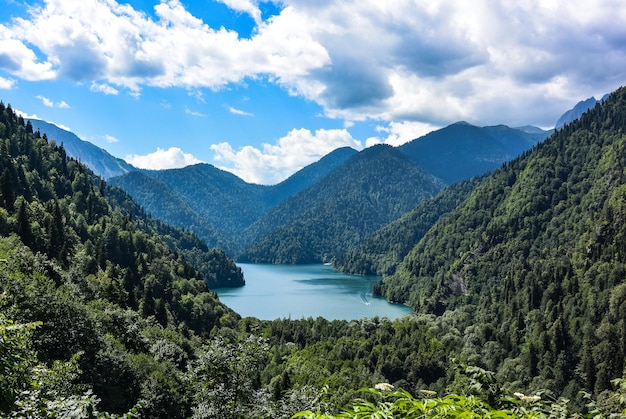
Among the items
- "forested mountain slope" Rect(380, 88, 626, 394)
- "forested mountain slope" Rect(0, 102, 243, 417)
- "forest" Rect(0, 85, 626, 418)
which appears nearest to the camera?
"forested mountain slope" Rect(0, 102, 243, 417)

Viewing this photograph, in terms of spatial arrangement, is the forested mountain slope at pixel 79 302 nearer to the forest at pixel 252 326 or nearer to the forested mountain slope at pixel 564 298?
the forest at pixel 252 326

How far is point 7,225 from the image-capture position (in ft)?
236

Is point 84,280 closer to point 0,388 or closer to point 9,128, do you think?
point 0,388

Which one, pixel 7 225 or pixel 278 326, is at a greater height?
pixel 7 225

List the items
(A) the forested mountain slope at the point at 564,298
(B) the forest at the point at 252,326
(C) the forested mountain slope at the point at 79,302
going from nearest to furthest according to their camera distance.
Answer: (C) the forested mountain slope at the point at 79,302 < (B) the forest at the point at 252,326 < (A) the forested mountain slope at the point at 564,298

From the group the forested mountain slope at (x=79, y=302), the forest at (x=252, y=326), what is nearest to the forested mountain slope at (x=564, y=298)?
the forest at (x=252, y=326)

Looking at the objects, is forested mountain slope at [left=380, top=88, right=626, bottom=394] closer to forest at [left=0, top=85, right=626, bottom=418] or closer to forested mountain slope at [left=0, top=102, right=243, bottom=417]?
forest at [left=0, top=85, right=626, bottom=418]

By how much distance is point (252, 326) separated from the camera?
2375 centimetres

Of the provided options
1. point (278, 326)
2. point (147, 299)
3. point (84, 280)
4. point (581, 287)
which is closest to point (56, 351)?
point (84, 280)

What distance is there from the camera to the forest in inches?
760

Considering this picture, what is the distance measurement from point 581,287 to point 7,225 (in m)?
136

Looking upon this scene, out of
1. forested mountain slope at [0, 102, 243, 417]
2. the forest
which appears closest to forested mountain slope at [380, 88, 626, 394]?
the forest

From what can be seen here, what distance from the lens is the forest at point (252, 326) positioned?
19312mm

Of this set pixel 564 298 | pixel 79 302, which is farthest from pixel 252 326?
pixel 564 298
